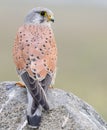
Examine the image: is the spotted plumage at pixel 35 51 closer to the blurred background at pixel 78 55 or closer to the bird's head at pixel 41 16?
the bird's head at pixel 41 16

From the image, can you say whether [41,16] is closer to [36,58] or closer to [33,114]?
[36,58]

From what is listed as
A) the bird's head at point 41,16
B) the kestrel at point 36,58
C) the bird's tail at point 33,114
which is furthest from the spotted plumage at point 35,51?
the bird's tail at point 33,114

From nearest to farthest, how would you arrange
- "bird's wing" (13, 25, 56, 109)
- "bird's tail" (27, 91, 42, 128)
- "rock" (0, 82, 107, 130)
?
"bird's tail" (27, 91, 42, 128) → "rock" (0, 82, 107, 130) → "bird's wing" (13, 25, 56, 109)

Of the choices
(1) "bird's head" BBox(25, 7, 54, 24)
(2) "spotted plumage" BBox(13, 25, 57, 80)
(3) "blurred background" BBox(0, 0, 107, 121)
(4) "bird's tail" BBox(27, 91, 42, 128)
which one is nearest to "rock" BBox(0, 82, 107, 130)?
(4) "bird's tail" BBox(27, 91, 42, 128)

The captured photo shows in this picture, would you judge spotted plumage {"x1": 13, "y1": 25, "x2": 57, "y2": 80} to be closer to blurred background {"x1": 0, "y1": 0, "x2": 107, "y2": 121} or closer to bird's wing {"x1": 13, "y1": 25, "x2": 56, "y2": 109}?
bird's wing {"x1": 13, "y1": 25, "x2": 56, "y2": 109}

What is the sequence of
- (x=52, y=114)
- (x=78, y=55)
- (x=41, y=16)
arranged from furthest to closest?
(x=78, y=55) < (x=41, y=16) < (x=52, y=114)

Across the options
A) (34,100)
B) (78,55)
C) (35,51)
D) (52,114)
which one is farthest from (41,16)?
(78,55)
